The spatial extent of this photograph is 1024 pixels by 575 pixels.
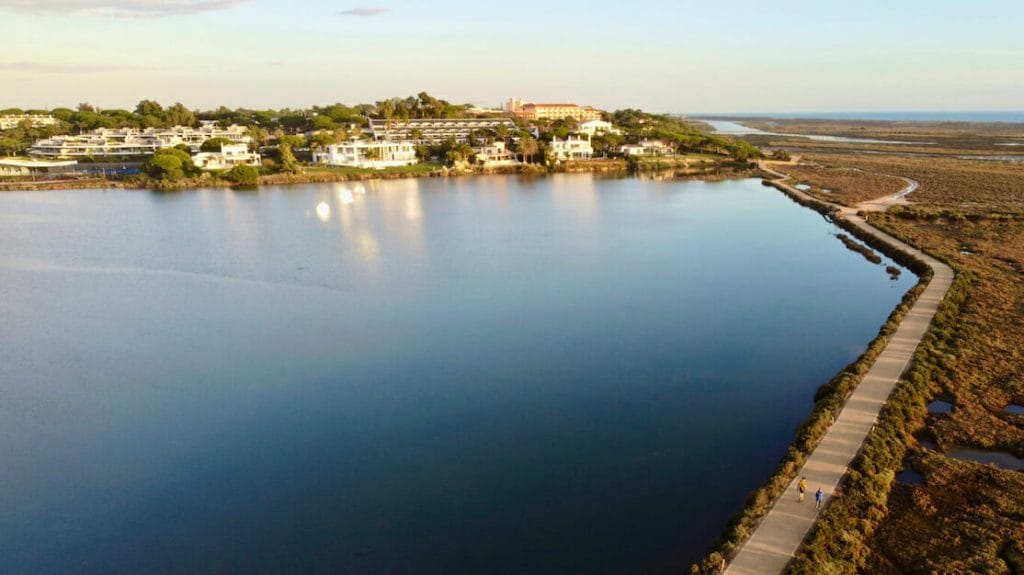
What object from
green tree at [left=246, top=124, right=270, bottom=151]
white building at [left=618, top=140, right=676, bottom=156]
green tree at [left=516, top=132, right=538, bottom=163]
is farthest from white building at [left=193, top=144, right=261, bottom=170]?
white building at [left=618, top=140, right=676, bottom=156]

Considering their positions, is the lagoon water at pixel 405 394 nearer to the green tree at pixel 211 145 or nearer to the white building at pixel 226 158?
the white building at pixel 226 158

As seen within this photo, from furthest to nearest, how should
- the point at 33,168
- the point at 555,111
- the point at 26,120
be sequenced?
the point at 555,111, the point at 26,120, the point at 33,168

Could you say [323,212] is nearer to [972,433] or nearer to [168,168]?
[168,168]

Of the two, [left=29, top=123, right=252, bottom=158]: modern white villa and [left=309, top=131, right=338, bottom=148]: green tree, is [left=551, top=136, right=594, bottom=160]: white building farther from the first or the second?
[left=29, top=123, right=252, bottom=158]: modern white villa

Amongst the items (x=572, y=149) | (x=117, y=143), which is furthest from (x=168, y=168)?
(x=572, y=149)

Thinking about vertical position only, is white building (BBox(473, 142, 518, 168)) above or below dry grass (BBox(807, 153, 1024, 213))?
above

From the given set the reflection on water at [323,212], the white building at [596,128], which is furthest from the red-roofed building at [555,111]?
the reflection on water at [323,212]
